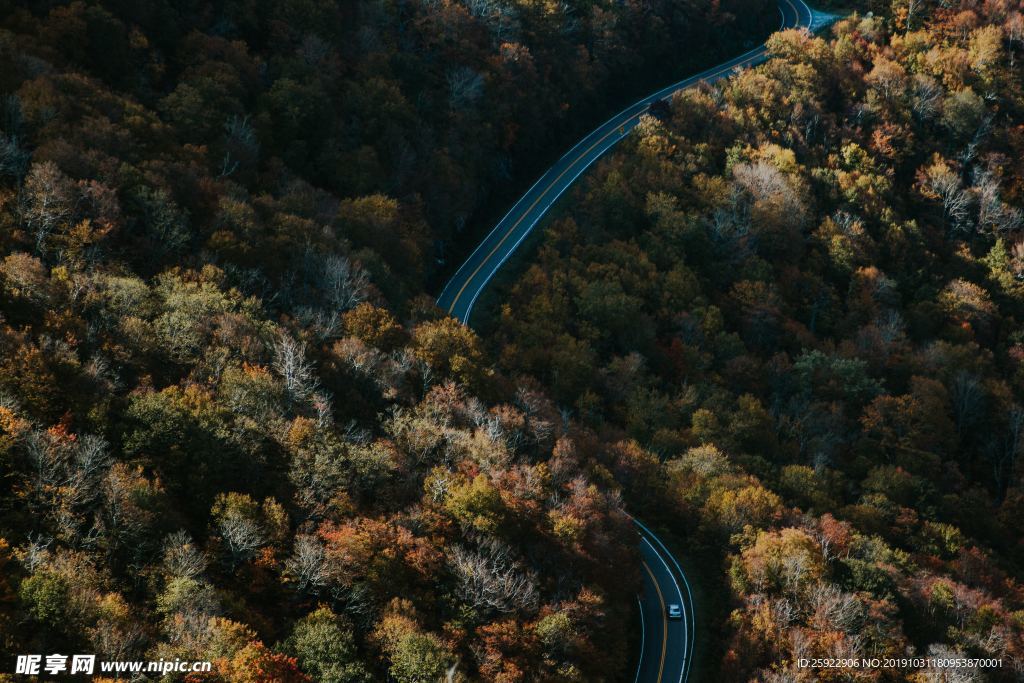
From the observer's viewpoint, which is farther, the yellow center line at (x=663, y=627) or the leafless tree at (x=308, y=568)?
the yellow center line at (x=663, y=627)

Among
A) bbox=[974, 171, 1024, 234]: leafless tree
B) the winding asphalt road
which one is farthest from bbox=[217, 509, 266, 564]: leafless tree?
bbox=[974, 171, 1024, 234]: leafless tree

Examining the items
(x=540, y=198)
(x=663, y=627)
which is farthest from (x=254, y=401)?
(x=540, y=198)

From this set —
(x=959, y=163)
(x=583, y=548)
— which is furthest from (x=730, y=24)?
(x=583, y=548)

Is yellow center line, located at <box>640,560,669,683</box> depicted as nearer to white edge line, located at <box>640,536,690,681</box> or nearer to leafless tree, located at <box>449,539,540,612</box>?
white edge line, located at <box>640,536,690,681</box>

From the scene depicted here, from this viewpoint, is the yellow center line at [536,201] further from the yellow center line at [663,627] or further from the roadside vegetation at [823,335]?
the yellow center line at [663,627]

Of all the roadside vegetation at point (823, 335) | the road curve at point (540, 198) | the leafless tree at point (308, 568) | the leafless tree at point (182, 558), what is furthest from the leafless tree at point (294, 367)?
the road curve at point (540, 198)

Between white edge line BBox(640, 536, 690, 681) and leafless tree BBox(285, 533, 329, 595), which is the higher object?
leafless tree BBox(285, 533, 329, 595)

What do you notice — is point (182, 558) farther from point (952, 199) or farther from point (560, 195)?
point (952, 199)

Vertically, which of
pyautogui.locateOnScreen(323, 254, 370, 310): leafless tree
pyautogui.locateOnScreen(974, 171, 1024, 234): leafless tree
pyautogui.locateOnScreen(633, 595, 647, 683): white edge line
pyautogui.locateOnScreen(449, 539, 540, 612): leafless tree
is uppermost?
pyautogui.locateOnScreen(974, 171, 1024, 234): leafless tree
